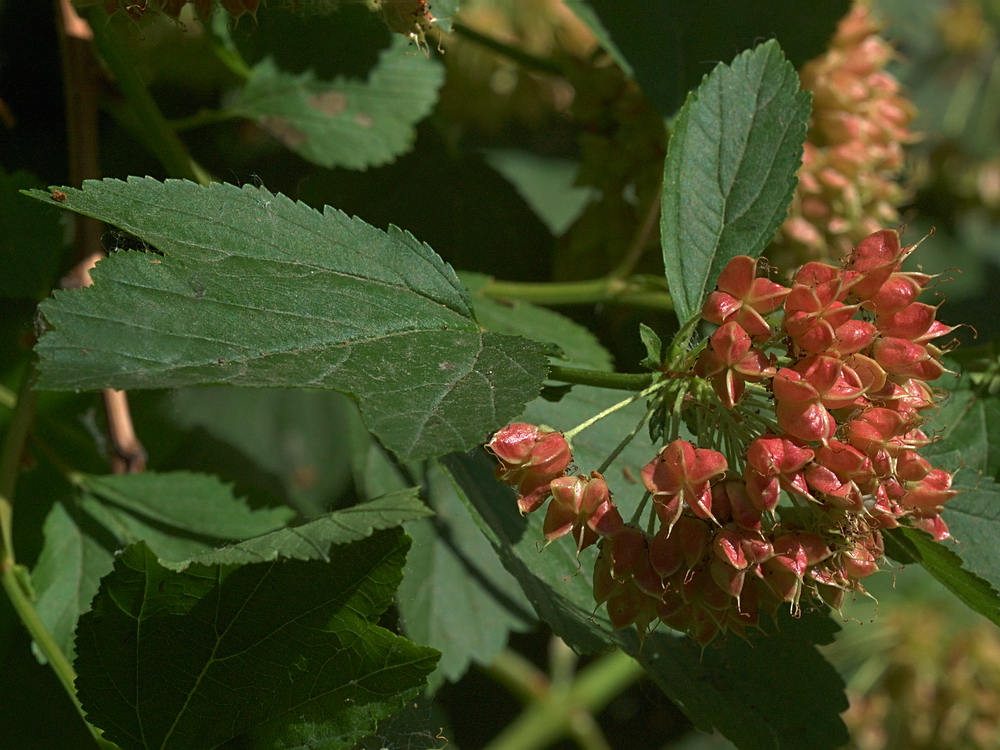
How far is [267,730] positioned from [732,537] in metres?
0.40

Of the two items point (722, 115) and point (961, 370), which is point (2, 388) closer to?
point (722, 115)

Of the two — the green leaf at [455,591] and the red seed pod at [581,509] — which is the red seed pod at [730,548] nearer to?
the red seed pod at [581,509]

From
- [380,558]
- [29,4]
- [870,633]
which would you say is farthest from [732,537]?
[870,633]

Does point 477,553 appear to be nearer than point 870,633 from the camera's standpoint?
Yes

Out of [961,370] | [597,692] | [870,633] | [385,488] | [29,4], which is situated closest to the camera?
[961,370]

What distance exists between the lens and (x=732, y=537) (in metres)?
0.76

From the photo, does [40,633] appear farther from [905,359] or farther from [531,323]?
[905,359]

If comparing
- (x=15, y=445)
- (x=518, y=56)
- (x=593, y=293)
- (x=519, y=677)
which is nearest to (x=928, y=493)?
(x=593, y=293)

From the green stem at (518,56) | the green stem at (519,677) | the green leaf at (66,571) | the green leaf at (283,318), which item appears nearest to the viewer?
the green leaf at (283,318)

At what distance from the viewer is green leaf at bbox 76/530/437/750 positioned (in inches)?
31.6

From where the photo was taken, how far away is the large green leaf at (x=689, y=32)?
129cm

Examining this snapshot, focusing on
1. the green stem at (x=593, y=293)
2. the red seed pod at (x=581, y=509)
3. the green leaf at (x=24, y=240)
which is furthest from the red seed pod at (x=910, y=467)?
the green leaf at (x=24, y=240)

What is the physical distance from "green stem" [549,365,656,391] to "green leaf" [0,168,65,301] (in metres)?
0.60

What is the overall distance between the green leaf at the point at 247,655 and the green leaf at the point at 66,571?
0.74ft
